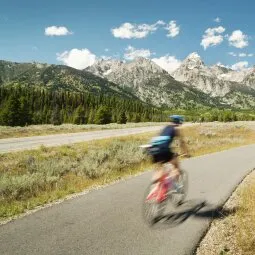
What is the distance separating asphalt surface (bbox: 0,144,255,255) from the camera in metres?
6.84

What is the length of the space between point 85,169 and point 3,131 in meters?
24.5

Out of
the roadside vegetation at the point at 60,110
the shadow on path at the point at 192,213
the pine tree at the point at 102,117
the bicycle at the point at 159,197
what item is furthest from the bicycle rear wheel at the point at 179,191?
the pine tree at the point at 102,117

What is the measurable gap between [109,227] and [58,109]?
15352 centimetres

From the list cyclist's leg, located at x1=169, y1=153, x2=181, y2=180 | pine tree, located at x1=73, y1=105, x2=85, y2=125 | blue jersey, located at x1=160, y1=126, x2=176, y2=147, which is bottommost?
pine tree, located at x1=73, y1=105, x2=85, y2=125

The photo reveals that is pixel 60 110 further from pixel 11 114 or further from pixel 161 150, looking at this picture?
pixel 161 150

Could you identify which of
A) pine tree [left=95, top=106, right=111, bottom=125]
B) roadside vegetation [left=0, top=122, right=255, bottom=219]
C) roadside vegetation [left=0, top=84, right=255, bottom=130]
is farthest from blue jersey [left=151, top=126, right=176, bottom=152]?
pine tree [left=95, top=106, right=111, bottom=125]

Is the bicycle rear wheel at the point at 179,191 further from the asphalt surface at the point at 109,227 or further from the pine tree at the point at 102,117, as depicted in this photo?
the pine tree at the point at 102,117

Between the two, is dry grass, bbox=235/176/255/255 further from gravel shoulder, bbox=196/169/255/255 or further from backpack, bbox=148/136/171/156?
backpack, bbox=148/136/171/156

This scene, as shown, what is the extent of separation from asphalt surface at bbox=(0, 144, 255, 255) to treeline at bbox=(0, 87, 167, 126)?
77960 millimetres

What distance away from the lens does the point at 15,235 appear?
7.28 m

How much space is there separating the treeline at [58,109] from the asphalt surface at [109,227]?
78.0m

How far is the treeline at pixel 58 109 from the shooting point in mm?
84838

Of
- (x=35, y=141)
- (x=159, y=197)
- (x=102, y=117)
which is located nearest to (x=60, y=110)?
(x=102, y=117)

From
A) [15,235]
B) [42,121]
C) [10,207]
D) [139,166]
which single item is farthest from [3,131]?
[42,121]
